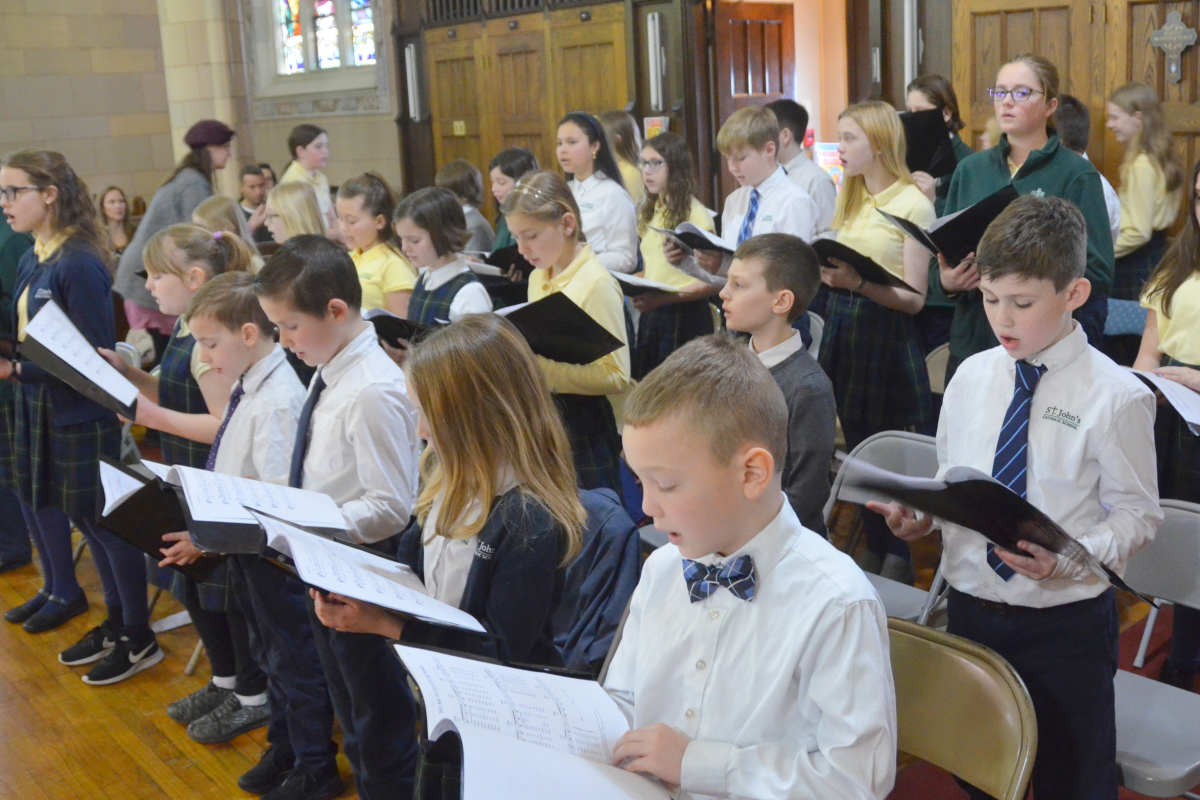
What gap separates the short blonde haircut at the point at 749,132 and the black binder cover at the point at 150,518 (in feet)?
6.84

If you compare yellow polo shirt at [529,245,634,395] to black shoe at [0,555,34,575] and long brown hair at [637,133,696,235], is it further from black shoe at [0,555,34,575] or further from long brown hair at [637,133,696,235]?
black shoe at [0,555,34,575]

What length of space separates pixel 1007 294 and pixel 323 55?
930 cm

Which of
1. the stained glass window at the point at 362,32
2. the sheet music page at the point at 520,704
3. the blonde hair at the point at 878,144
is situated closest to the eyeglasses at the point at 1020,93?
the blonde hair at the point at 878,144

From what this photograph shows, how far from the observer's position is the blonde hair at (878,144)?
3205 millimetres

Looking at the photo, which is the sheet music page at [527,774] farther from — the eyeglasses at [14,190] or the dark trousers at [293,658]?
the eyeglasses at [14,190]

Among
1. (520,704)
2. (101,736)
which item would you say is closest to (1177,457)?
(520,704)

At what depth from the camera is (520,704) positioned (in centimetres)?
126

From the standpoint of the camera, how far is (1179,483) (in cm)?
264

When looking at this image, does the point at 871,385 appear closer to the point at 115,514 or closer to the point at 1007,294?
the point at 1007,294

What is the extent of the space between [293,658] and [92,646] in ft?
4.13

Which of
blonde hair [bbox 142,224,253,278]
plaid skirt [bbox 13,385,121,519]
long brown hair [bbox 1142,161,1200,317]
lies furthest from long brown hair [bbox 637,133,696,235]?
plaid skirt [bbox 13,385,121,519]

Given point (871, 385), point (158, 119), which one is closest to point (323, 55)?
point (158, 119)

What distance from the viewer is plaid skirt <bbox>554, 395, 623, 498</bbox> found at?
3000 millimetres

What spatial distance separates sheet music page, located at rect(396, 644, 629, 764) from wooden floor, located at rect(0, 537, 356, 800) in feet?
4.67
